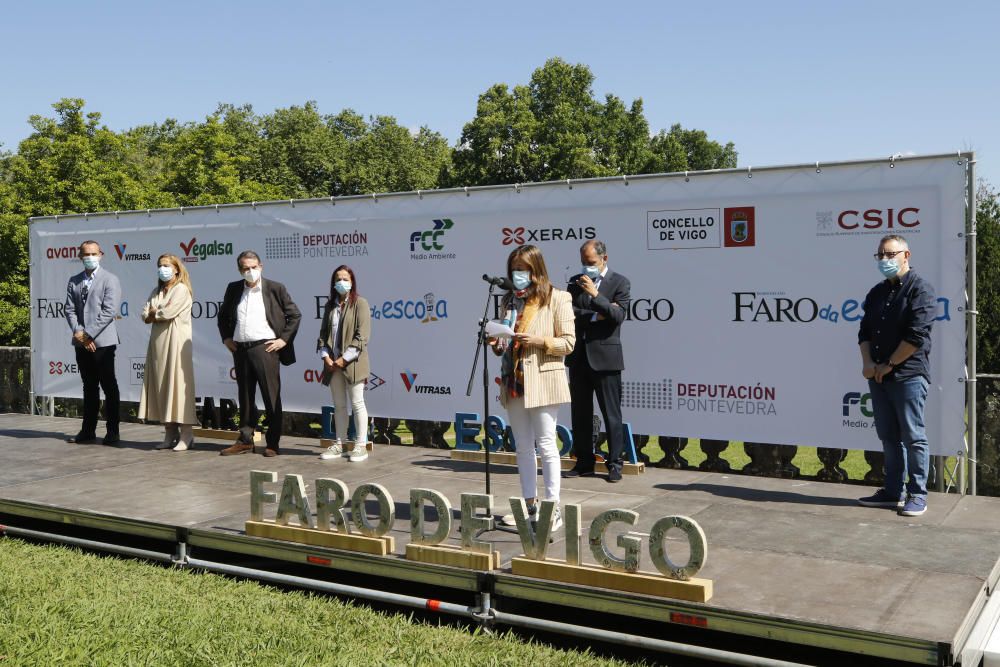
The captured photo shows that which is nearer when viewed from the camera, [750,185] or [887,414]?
[887,414]

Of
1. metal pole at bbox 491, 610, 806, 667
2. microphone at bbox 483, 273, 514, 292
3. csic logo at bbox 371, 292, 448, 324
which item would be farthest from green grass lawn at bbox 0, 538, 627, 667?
csic logo at bbox 371, 292, 448, 324

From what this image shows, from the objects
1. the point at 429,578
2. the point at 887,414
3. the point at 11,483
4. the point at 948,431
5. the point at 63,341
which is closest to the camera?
the point at 429,578

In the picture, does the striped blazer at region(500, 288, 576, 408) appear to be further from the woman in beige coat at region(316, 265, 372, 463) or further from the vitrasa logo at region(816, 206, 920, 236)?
the woman in beige coat at region(316, 265, 372, 463)

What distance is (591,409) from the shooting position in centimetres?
788

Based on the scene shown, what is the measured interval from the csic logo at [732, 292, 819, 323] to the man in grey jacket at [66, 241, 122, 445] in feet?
19.7

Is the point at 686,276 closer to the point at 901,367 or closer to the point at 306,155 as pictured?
the point at 901,367

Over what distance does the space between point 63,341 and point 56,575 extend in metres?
6.96

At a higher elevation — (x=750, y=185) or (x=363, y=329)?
(x=750, y=185)

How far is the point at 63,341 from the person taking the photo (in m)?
12.2

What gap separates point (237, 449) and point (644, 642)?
18.6ft

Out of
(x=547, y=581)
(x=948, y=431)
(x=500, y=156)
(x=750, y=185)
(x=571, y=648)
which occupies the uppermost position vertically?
(x=500, y=156)

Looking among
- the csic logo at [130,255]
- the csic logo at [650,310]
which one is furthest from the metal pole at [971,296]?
the csic logo at [130,255]

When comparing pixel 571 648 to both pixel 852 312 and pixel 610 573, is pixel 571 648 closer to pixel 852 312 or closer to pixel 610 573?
pixel 610 573

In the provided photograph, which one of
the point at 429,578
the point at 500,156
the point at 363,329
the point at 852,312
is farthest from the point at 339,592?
the point at 500,156
